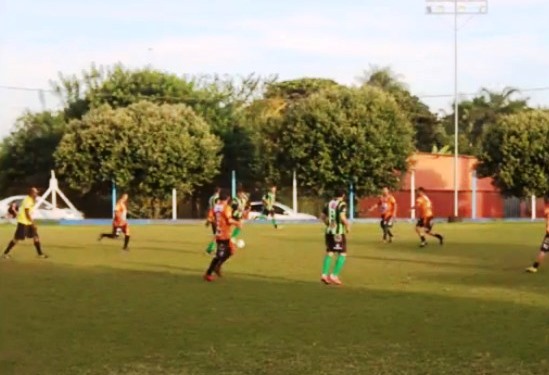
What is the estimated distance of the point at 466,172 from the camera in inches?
2392

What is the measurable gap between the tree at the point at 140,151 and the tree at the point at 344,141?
436cm

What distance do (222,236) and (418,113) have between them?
5830 centimetres

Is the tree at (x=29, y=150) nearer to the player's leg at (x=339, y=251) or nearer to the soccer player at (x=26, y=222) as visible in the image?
the soccer player at (x=26, y=222)

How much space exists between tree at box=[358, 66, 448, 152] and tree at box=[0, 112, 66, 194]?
2478 centimetres

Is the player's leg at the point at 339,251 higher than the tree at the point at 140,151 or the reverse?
the reverse

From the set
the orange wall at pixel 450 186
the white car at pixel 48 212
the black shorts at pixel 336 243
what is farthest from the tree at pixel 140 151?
the black shorts at pixel 336 243

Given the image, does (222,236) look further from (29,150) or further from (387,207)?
(29,150)

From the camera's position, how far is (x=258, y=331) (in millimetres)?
11008

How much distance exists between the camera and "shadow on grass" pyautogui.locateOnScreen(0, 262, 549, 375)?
353 inches

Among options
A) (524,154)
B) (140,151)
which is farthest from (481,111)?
(140,151)

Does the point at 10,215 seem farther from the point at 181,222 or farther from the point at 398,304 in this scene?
the point at 398,304

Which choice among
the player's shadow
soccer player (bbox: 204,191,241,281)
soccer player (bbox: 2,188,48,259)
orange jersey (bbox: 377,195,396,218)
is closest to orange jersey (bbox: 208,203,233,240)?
soccer player (bbox: 204,191,241,281)

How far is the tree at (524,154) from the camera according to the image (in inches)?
1987

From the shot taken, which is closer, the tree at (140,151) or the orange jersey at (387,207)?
the orange jersey at (387,207)
